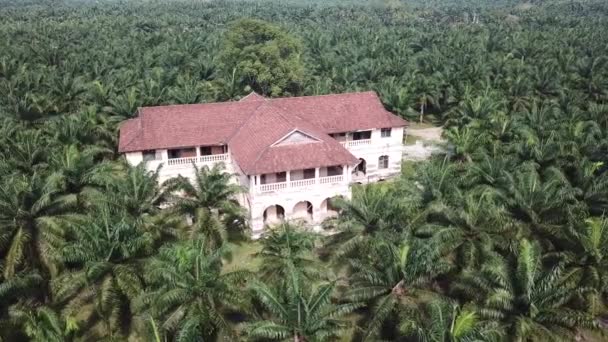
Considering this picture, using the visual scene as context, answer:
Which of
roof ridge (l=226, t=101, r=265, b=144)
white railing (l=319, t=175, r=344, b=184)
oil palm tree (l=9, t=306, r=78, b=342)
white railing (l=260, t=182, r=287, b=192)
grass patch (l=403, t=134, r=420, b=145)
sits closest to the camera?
oil palm tree (l=9, t=306, r=78, b=342)

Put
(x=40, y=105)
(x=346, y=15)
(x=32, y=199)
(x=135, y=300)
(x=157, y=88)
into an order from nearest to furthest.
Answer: (x=135, y=300)
(x=32, y=199)
(x=40, y=105)
(x=157, y=88)
(x=346, y=15)

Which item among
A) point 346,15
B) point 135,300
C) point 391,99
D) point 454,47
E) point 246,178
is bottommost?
point 135,300

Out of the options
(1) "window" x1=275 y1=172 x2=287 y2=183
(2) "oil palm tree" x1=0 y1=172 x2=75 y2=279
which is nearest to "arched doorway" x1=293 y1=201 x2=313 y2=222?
(1) "window" x1=275 y1=172 x2=287 y2=183

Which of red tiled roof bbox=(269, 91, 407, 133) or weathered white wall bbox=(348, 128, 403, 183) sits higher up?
red tiled roof bbox=(269, 91, 407, 133)

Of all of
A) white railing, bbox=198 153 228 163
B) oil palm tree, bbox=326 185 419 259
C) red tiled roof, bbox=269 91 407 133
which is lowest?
oil palm tree, bbox=326 185 419 259

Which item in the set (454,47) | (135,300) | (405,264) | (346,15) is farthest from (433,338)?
(346,15)

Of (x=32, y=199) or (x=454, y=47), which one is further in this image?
(x=454, y=47)

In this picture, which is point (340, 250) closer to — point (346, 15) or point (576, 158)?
point (576, 158)

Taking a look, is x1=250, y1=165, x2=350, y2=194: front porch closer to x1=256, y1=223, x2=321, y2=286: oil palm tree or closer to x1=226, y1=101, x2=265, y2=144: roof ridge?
x1=226, y1=101, x2=265, y2=144: roof ridge
